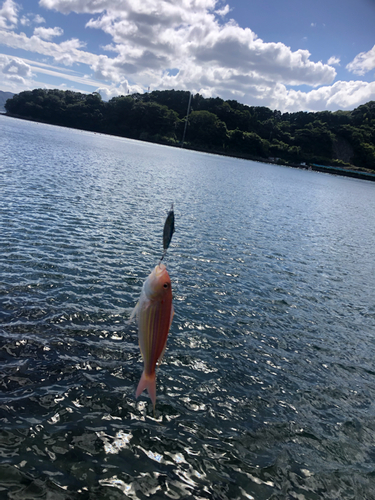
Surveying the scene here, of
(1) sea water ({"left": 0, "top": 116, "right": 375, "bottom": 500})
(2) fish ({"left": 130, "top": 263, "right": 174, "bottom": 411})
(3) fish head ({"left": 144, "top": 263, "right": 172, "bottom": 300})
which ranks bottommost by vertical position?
(1) sea water ({"left": 0, "top": 116, "right": 375, "bottom": 500})

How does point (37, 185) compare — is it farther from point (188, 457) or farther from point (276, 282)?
point (188, 457)

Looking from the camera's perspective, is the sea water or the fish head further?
the sea water

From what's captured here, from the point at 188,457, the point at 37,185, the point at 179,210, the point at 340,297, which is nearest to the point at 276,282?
the point at 340,297

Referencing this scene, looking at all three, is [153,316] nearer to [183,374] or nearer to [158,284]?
→ [158,284]

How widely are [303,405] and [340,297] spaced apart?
31.1ft

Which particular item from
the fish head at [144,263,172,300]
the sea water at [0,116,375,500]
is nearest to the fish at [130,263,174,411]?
the fish head at [144,263,172,300]

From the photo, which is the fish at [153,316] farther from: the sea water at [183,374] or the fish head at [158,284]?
the sea water at [183,374]

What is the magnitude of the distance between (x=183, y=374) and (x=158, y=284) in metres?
6.04

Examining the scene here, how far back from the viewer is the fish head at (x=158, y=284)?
310cm

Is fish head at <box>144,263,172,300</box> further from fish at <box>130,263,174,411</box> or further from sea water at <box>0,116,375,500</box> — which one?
sea water at <box>0,116,375,500</box>

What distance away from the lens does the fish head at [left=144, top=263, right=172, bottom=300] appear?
310cm

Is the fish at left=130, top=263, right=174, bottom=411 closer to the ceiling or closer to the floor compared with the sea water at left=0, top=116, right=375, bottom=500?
closer to the ceiling

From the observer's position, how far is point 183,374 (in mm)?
8398

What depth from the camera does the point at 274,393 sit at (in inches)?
328
